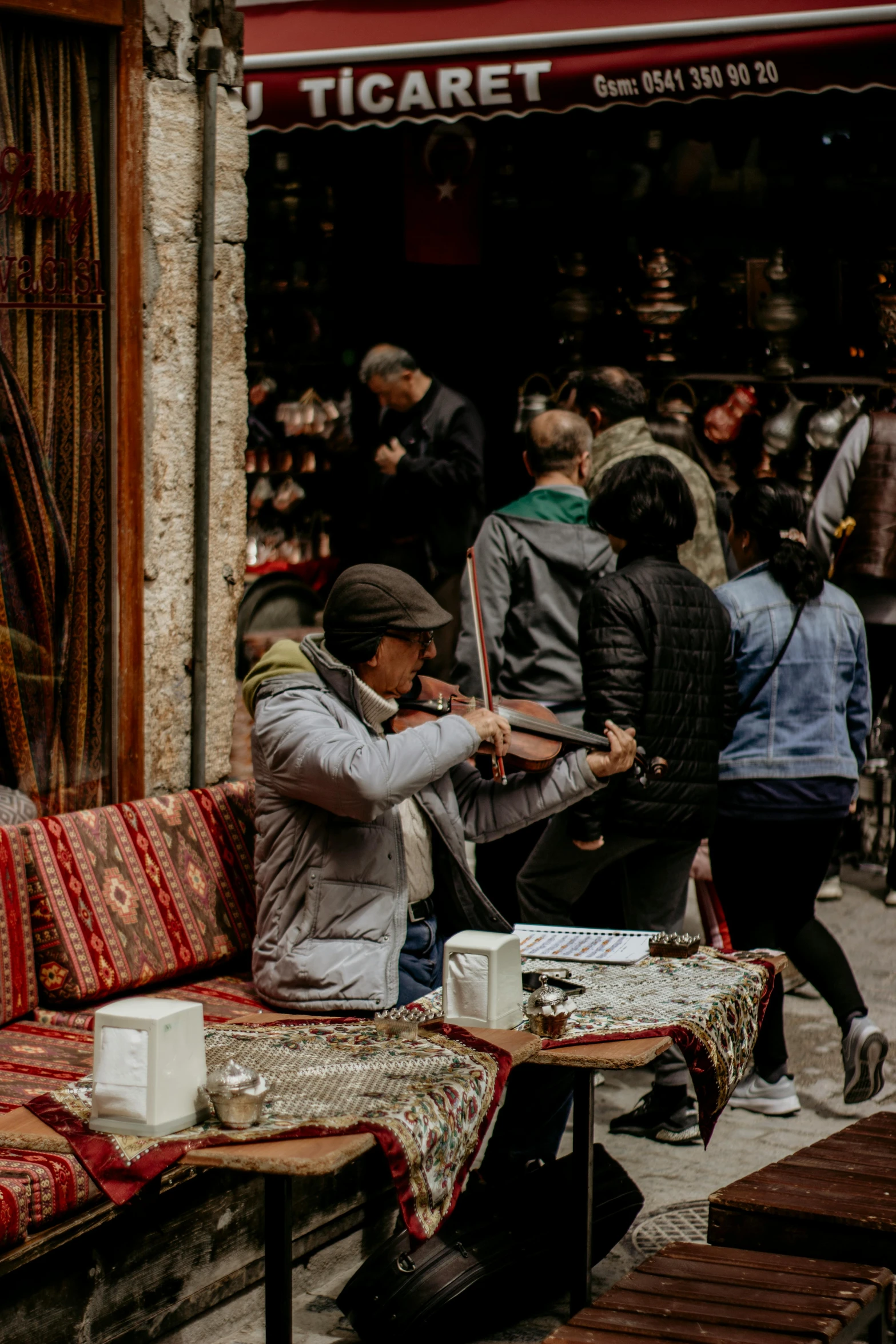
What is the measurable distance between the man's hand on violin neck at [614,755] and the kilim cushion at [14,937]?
53.4 inches

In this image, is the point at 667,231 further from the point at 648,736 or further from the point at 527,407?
the point at 648,736

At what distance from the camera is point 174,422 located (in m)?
4.98

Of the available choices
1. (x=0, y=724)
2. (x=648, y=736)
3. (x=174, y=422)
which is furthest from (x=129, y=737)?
(x=648, y=736)

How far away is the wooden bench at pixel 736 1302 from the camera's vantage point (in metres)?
2.74

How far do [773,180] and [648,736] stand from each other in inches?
168

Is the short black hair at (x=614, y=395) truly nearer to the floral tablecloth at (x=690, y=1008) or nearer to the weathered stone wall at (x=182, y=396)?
the weathered stone wall at (x=182, y=396)

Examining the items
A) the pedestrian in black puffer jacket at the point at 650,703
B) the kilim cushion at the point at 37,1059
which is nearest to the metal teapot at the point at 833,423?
the pedestrian in black puffer jacket at the point at 650,703

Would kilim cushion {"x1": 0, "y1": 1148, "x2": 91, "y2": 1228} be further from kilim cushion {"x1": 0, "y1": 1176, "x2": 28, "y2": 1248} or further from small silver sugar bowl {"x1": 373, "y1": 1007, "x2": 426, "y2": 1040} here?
small silver sugar bowl {"x1": 373, "y1": 1007, "x2": 426, "y2": 1040}

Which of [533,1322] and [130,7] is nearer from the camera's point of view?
[533,1322]

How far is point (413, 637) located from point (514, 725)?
0.44 m

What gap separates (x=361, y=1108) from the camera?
2850 millimetres

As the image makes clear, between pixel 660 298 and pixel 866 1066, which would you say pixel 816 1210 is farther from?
pixel 660 298

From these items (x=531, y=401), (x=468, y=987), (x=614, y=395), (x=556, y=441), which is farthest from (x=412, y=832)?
(x=531, y=401)

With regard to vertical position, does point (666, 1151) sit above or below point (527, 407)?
below
